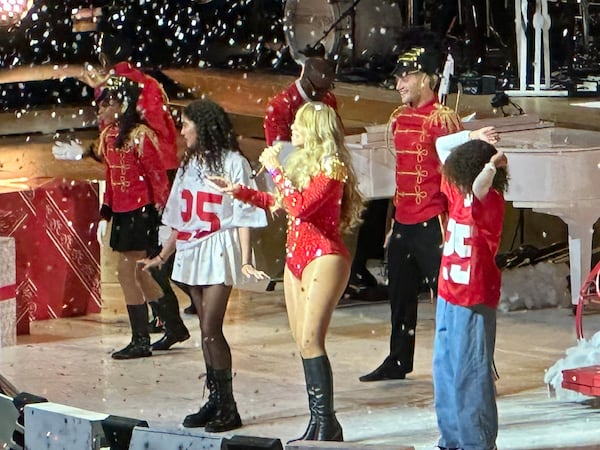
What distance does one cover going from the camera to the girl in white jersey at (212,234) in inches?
243

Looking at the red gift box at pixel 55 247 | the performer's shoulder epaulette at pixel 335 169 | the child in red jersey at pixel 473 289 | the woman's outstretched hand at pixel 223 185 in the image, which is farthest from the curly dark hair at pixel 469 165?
the red gift box at pixel 55 247

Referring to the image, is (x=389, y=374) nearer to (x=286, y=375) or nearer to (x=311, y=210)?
(x=286, y=375)

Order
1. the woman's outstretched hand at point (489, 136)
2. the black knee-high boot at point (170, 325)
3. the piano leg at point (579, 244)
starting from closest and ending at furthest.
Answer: the woman's outstretched hand at point (489, 136) < the black knee-high boot at point (170, 325) < the piano leg at point (579, 244)

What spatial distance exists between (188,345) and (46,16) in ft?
32.5

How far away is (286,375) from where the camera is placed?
7.16m

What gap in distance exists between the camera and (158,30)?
17.1 metres

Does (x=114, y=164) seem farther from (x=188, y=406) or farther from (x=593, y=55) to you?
(x=593, y=55)

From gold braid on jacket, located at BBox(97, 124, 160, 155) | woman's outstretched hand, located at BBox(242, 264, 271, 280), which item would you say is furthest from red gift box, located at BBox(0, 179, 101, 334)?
woman's outstretched hand, located at BBox(242, 264, 271, 280)

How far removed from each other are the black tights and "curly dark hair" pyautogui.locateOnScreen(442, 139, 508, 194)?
1.25 m

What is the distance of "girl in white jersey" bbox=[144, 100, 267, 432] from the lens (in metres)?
6.17

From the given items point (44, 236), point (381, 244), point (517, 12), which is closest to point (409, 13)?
point (517, 12)

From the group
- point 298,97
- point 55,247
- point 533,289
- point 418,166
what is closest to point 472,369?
point 418,166

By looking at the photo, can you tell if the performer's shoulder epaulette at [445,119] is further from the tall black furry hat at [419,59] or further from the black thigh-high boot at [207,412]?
the black thigh-high boot at [207,412]

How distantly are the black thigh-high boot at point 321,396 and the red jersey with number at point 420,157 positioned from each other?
4.44 feet
